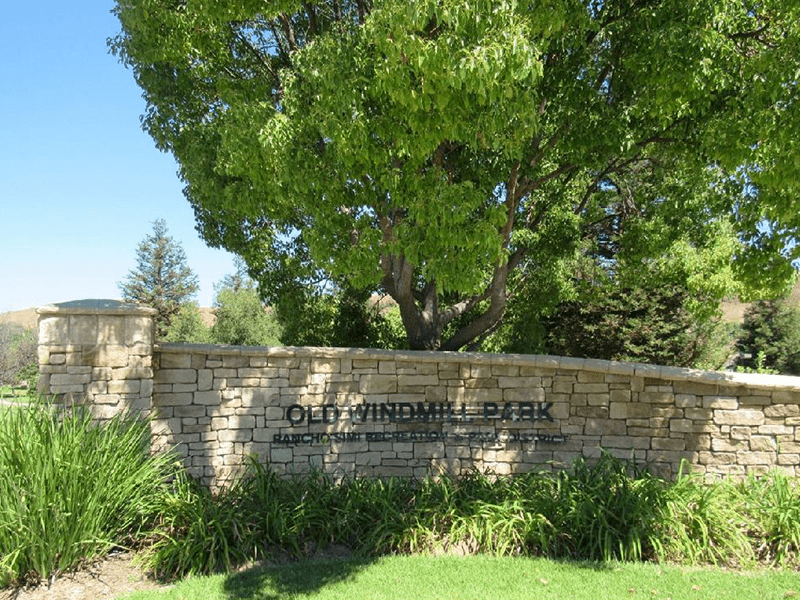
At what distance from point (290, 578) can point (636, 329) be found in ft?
38.7

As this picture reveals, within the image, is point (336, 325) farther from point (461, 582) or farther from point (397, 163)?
point (461, 582)

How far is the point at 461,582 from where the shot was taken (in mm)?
4852

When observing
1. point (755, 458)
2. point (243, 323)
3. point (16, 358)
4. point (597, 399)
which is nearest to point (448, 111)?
point (597, 399)

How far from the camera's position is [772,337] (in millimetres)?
20859

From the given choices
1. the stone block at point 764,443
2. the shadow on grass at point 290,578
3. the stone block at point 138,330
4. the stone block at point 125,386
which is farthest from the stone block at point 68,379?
the stone block at point 764,443

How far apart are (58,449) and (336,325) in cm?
596

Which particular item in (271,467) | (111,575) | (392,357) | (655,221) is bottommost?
(111,575)

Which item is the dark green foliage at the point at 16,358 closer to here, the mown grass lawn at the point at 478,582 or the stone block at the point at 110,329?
the stone block at the point at 110,329

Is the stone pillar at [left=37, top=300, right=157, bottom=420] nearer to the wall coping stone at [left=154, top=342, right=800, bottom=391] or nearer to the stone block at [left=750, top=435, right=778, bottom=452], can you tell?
the wall coping stone at [left=154, top=342, right=800, bottom=391]

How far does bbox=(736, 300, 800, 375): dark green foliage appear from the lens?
20.0 metres

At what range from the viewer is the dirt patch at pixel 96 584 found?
4832mm

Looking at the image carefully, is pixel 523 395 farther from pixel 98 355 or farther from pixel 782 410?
pixel 98 355

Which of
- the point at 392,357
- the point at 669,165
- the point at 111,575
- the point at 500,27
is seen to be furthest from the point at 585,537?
the point at 669,165

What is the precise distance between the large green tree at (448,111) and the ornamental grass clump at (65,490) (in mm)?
2864
